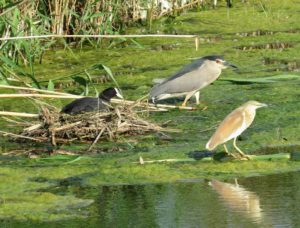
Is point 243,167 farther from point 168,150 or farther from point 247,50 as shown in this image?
point 247,50

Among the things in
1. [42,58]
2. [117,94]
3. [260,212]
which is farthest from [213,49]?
[260,212]

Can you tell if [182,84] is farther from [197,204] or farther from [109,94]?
[197,204]

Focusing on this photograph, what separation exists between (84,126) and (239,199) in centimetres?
240

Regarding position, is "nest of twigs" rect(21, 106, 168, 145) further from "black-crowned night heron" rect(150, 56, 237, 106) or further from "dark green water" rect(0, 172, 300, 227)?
"dark green water" rect(0, 172, 300, 227)

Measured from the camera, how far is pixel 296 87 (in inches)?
409

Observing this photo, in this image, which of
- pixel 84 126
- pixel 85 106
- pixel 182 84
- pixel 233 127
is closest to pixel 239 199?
pixel 233 127

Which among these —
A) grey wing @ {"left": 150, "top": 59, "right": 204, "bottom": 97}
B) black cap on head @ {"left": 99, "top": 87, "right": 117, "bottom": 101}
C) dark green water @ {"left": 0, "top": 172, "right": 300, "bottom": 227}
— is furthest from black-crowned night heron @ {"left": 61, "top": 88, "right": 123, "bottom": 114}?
dark green water @ {"left": 0, "top": 172, "right": 300, "bottom": 227}

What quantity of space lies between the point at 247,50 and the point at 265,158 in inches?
221

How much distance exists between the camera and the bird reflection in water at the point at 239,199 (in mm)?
6003

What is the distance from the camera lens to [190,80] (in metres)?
10.1

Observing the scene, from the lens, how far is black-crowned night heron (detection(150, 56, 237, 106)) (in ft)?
32.7

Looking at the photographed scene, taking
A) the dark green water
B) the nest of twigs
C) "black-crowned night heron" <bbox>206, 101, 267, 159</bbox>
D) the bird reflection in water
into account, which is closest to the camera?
the dark green water

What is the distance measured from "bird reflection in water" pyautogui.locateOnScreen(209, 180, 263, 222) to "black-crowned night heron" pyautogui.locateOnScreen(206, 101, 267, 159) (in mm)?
434

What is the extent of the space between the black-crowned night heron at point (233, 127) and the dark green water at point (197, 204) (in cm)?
42
